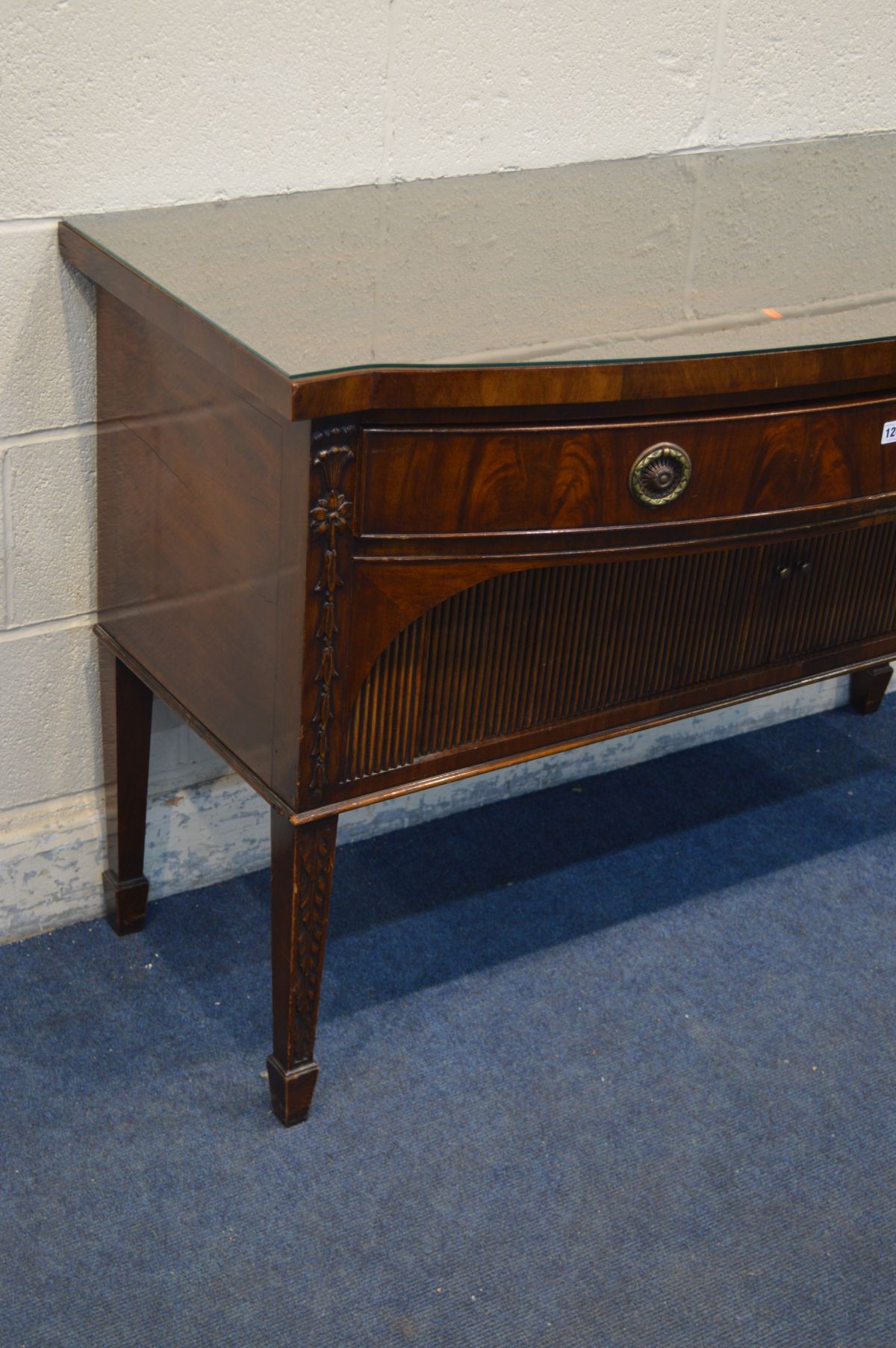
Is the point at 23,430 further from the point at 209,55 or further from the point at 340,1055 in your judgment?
the point at 340,1055

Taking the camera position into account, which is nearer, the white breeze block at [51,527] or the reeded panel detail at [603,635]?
the reeded panel detail at [603,635]

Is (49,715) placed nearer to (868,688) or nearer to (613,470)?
(613,470)

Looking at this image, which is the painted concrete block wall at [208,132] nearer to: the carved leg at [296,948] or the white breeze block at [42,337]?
the white breeze block at [42,337]

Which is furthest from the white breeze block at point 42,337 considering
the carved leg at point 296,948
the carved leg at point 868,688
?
the carved leg at point 868,688

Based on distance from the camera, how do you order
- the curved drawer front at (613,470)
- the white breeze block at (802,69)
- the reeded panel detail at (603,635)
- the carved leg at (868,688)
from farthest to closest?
the carved leg at (868,688) < the white breeze block at (802,69) < the reeded panel detail at (603,635) < the curved drawer front at (613,470)

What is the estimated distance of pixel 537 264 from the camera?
Answer: 1531 mm

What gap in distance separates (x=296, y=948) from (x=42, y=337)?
0.68 metres

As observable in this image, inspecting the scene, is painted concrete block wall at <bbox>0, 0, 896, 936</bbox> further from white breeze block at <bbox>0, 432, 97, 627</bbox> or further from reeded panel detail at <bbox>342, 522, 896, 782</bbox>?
reeded panel detail at <bbox>342, 522, 896, 782</bbox>

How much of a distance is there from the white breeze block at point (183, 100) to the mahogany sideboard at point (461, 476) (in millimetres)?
40

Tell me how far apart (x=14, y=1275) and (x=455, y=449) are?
886 millimetres

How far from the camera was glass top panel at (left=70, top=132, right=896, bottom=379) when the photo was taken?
52.1 inches

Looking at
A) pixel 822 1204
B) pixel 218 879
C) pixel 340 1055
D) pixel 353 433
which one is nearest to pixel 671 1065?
pixel 822 1204

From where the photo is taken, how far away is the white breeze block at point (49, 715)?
5.72ft

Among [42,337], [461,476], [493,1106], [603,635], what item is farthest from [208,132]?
[493,1106]
